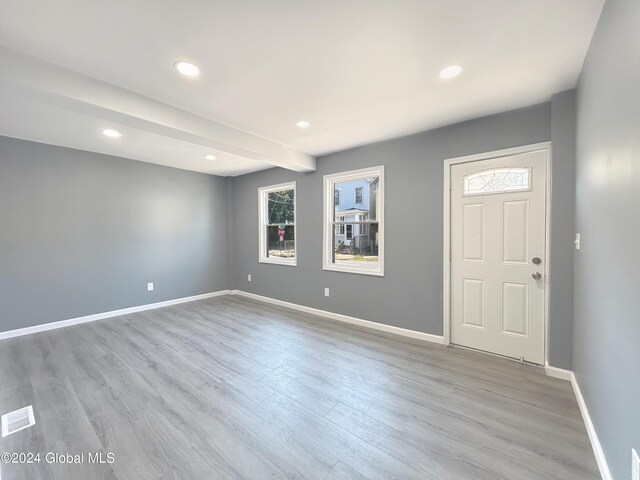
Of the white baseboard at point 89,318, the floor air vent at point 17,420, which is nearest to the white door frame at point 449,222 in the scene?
the floor air vent at point 17,420

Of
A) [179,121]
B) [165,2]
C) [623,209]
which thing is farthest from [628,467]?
[179,121]

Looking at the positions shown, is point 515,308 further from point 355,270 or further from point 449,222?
point 355,270

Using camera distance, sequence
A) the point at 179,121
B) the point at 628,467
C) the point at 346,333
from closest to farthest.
Answer: the point at 628,467 < the point at 179,121 < the point at 346,333

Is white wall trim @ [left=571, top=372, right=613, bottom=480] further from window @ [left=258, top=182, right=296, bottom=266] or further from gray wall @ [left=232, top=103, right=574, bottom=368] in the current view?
window @ [left=258, top=182, right=296, bottom=266]

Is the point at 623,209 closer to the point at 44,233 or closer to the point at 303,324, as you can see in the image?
the point at 303,324

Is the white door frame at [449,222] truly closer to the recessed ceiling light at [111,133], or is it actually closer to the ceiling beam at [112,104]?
the ceiling beam at [112,104]

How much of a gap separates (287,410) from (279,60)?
2606 millimetres

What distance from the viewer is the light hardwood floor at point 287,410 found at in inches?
59.7

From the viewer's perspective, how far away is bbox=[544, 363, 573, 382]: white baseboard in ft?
7.82

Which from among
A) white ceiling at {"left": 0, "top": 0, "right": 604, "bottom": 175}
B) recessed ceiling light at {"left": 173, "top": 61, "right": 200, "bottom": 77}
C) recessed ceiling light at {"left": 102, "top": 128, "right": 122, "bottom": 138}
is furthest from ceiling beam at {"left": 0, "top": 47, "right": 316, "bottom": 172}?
recessed ceiling light at {"left": 102, "top": 128, "right": 122, "bottom": 138}

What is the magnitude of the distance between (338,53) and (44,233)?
15.0 ft

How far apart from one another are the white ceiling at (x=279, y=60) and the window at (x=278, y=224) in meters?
2.00

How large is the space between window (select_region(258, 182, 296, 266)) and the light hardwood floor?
6.57 feet

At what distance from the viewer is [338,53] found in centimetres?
184
